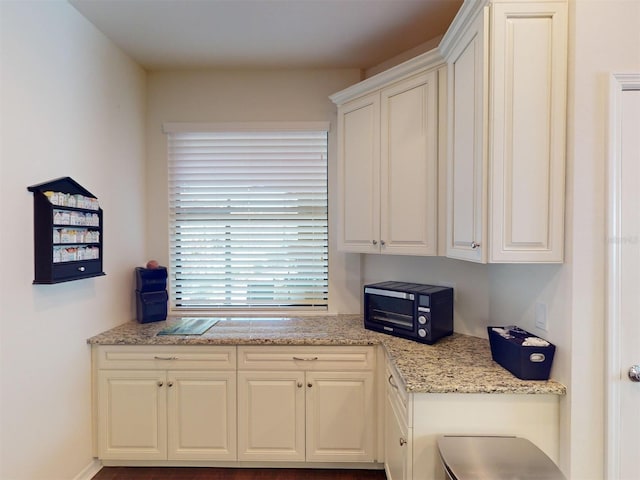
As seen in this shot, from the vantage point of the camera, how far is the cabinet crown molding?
192 cm

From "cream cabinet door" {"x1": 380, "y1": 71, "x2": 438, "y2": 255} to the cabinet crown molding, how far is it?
41 millimetres

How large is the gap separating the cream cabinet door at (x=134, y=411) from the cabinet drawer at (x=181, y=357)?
64 millimetres

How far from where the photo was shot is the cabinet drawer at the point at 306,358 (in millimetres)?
2105

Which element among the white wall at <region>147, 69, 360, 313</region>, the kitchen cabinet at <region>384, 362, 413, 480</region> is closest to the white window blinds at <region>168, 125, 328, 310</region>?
the white wall at <region>147, 69, 360, 313</region>

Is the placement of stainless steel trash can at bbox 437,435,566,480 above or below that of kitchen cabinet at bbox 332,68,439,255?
below

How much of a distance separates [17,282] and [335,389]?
1.72 meters

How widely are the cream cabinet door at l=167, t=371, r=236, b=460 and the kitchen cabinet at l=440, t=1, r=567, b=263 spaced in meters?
1.67

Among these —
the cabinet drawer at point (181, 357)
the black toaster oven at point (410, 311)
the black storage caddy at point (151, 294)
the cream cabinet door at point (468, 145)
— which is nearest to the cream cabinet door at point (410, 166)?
Result: the cream cabinet door at point (468, 145)

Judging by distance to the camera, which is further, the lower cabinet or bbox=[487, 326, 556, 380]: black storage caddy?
the lower cabinet

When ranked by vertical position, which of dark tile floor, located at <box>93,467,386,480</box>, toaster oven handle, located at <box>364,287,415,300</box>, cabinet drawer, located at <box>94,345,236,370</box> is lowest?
dark tile floor, located at <box>93,467,386,480</box>

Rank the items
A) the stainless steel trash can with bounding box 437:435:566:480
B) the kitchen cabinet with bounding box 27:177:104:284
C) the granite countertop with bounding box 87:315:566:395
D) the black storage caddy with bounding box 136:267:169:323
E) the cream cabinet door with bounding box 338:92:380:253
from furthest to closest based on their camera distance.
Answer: the black storage caddy with bounding box 136:267:169:323
the cream cabinet door with bounding box 338:92:380:253
the kitchen cabinet with bounding box 27:177:104:284
the granite countertop with bounding box 87:315:566:395
the stainless steel trash can with bounding box 437:435:566:480

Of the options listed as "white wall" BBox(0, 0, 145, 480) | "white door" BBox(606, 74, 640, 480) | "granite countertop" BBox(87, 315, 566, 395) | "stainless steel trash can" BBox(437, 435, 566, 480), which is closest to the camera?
"stainless steel trash can" BBox(437, 435, 566, 480)

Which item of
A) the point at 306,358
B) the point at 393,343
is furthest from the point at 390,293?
the point at 306,358

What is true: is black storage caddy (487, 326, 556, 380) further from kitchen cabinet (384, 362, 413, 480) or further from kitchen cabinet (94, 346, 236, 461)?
kitchen cabinet (94, 346, 236, 461)
